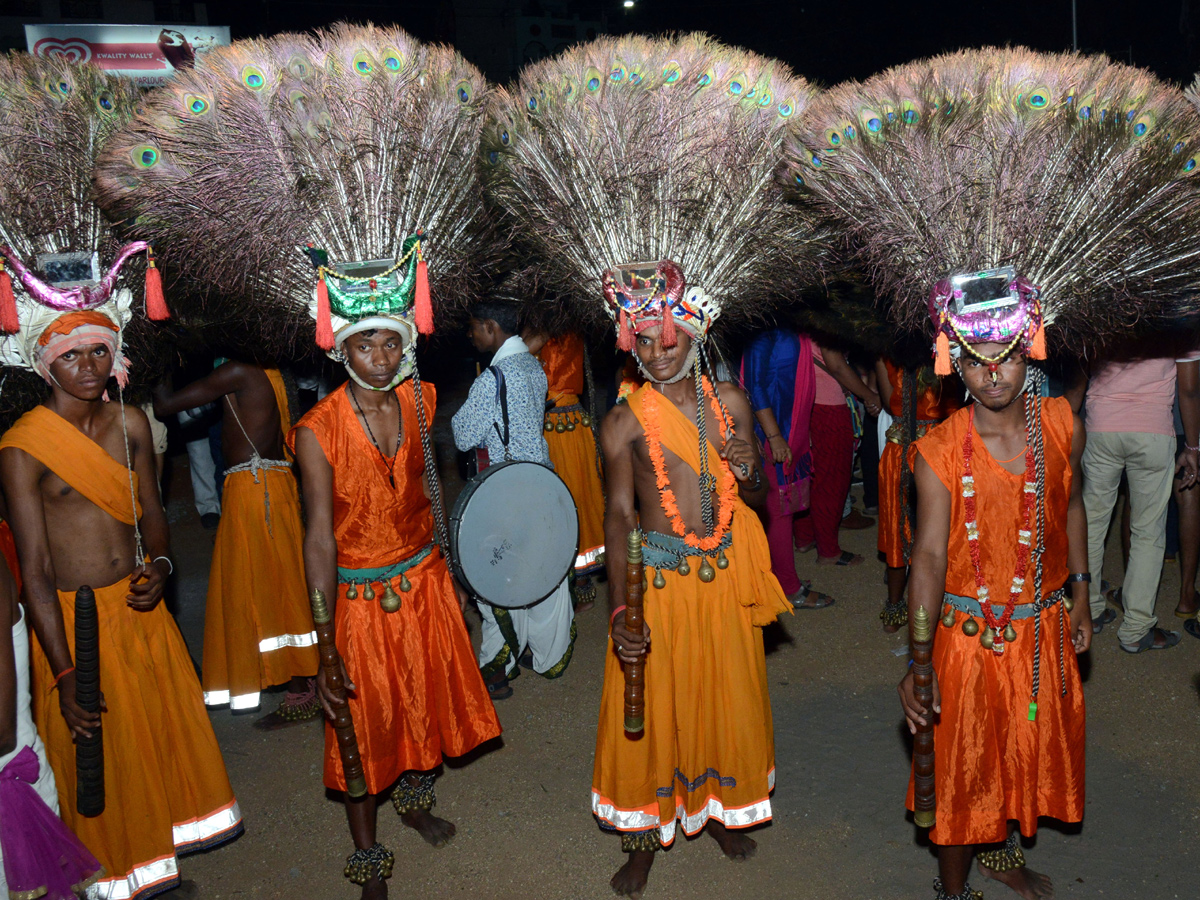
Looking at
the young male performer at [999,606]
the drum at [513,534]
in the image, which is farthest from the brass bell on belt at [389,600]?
the young male performer at [999,606]

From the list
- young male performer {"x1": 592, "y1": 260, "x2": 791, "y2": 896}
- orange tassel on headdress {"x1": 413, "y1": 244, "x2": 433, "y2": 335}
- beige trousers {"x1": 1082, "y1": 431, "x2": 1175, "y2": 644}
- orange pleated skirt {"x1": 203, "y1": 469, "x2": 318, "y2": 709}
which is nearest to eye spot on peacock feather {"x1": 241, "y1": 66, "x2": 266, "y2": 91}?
orange tassel on headdress {"x1": 413, "y1": 244, "x2": 433, "y2": 335}

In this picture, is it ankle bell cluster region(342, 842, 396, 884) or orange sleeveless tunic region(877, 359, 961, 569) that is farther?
orange sleeveless tunic region(877, 359, 961, 569)

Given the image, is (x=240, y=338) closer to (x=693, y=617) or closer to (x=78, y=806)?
(x=78, y=806)

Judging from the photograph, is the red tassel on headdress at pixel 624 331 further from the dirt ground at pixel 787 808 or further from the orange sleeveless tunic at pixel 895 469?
the orange sleeveless tunic at pixel 895 469

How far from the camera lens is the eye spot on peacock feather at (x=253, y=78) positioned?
3.60 meters

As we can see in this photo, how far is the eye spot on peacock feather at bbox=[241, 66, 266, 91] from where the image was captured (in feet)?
11.8

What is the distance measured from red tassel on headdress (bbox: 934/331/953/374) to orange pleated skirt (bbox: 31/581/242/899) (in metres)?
3.24

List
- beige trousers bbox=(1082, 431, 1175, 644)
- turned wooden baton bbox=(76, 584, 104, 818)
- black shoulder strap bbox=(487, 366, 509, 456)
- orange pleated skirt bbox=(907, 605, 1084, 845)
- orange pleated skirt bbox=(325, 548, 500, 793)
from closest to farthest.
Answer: turned wooden baton bbox=(76, 584, 104, 818)
orange pleated skirt bbox=(907, 605, 1084, 845)
orange pleated skirt bbox=(325, 548, 500, 793)
black shoulder strap bbox=(487, 366, 509, 456)
beige trousers bbox=(1082, 431, 1175, 644)

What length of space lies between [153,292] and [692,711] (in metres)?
2.74

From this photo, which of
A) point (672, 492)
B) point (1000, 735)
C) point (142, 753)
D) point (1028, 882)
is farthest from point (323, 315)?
point (1028, 882)

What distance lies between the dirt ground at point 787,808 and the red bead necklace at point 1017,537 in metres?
1.20

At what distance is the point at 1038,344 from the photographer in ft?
10.5

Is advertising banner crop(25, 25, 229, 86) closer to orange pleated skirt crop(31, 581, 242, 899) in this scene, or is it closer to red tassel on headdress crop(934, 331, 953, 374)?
orange pleated skirt crop(31, 581, 242, 899)

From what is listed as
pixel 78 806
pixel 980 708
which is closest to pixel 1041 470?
pixel 980 708
